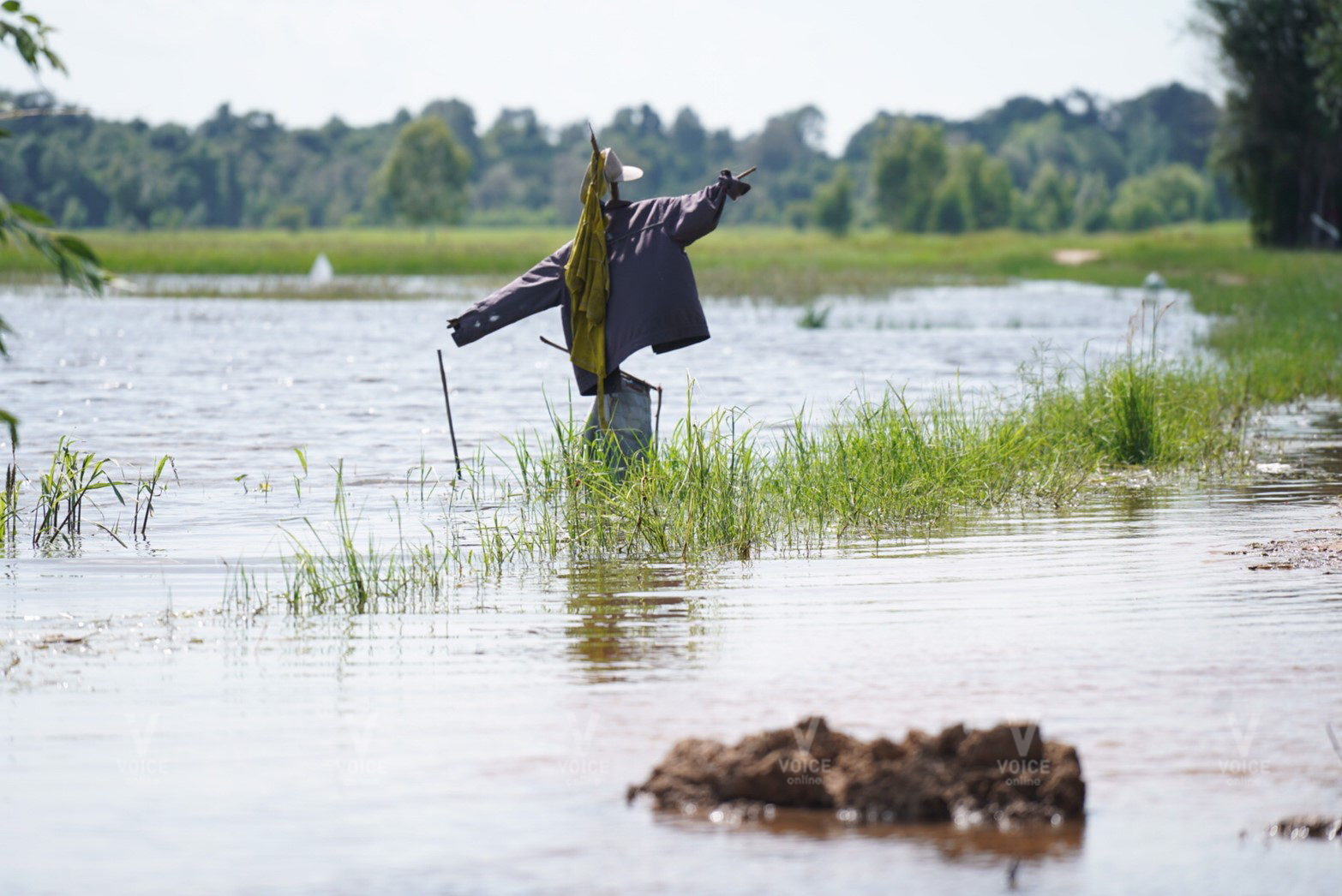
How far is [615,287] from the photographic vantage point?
8344mm

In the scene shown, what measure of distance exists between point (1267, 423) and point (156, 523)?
372 inches

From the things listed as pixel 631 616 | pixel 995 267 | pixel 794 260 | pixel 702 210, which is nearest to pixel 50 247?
pixel 631 616

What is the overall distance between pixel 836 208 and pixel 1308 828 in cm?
10427

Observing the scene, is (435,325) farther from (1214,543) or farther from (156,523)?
(1214,543)

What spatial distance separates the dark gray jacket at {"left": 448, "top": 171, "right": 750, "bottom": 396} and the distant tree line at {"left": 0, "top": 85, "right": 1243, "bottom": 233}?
86.9 m

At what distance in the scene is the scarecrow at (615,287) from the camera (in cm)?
823

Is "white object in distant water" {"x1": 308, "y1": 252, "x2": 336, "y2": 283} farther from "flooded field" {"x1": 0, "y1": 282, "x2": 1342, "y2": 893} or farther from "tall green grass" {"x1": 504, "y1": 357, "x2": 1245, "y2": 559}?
"flooded field" {"x1": 0, "y1": 282, "x2": 1342, "y2": 893}

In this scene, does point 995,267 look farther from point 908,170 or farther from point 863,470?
point 863,470

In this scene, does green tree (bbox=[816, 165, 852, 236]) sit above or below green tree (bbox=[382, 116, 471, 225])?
below

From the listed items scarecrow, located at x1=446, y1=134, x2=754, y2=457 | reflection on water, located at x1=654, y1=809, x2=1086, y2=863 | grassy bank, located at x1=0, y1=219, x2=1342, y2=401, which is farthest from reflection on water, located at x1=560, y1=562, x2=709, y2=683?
grassy bank, located at x1=0, y1=219, x2=1342, y2=401

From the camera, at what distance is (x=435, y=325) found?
3384 centimetres

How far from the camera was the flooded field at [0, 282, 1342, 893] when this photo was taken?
371cm

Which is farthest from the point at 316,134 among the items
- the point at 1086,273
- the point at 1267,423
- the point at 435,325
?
the point at 1267,423

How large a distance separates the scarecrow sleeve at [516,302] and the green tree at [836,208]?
9831 cm
